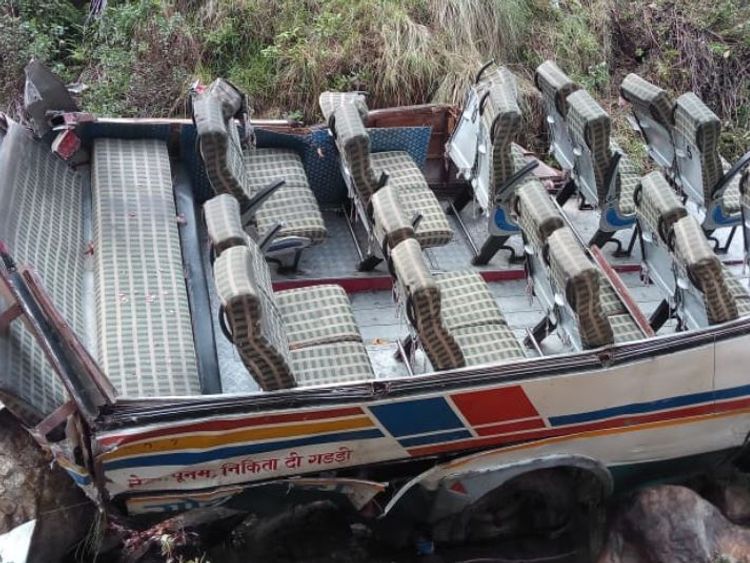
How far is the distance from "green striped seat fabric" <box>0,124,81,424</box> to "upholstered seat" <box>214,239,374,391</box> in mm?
813

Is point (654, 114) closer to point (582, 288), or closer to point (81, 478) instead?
point (582, 288)

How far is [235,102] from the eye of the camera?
4.96 m

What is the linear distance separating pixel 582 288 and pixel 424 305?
29.6 inches

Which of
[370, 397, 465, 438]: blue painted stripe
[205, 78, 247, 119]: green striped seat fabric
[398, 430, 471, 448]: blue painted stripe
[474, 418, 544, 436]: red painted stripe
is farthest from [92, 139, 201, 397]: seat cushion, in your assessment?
[474, 418, 544, 436]: red painted stripe

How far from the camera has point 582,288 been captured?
13.1ft

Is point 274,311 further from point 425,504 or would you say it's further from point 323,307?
point 425,504

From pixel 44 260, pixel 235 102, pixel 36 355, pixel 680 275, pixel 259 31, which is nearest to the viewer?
pixel 36 355

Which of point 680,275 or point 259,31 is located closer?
point 680,275

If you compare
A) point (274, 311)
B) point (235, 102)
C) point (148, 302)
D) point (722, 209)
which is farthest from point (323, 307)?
point (722, 209)

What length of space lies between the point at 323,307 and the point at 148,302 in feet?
2.96

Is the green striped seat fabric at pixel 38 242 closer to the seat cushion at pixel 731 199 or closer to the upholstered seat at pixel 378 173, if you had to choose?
the upholstered seat at pixel 378 173

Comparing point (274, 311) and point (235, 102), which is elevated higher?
point (235, 102)

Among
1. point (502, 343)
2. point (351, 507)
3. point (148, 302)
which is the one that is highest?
point (148, 302)

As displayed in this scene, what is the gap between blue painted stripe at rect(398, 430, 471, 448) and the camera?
3918mm
